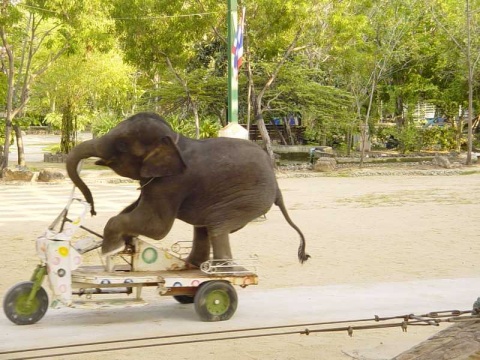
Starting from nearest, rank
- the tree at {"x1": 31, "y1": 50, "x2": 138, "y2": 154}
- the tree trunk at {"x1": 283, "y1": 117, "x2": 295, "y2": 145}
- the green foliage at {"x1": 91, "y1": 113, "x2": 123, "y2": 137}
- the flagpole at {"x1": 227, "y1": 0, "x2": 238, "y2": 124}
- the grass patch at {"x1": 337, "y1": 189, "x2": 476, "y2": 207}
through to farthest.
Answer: the flagpole at {"x1": 227, "y1": 0, "x2": 238, "y2": 124}
the grass patch at {"x1": 337, "y1": 189, "x2": 476, "y2": 207}
the tree at {"x1": 31, "y1": 50, "x2": 138, "y2": 154}
the green foliage at {"x1": 91, "y1": 113, "x2": 123, "y2": 137}
the tree trunk at {"x1": 283, "y1": 117, "x2": 295, "y2": 145}

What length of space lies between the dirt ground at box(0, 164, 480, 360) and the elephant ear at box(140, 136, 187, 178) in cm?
175

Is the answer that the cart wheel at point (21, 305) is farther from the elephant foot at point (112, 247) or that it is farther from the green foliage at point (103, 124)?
the green foliage at point (103, 124)

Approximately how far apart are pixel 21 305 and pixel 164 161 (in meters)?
1.81

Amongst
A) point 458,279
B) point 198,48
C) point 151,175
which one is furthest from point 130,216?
point 198,48

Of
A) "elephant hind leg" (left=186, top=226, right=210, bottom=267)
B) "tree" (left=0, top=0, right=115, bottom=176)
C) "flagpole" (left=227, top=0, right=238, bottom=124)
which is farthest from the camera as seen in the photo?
"tree" (left=0, top=0, right=115, bottom=176)

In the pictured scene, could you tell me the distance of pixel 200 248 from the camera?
8305 mm

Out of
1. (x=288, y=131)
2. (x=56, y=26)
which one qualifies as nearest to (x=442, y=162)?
(x=288, y=131)

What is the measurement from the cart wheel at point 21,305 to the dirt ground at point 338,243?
0.41 metres

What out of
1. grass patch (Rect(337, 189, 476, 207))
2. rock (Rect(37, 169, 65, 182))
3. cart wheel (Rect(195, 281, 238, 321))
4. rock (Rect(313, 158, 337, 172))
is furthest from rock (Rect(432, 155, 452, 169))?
cart wheel (Rect(195, 281, 238, 321))

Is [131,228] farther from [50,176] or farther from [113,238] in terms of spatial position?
[50,176]

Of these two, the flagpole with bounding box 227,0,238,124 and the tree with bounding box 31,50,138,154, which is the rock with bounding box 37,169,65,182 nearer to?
the tree with bounding box 31,50,138,154

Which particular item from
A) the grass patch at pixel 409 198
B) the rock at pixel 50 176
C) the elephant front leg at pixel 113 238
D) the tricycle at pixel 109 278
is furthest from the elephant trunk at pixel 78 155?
the rock at pixel 50 176

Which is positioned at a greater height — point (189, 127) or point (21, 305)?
point (189, 127)

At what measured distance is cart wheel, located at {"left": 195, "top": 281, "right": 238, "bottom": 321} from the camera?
7.55 m
